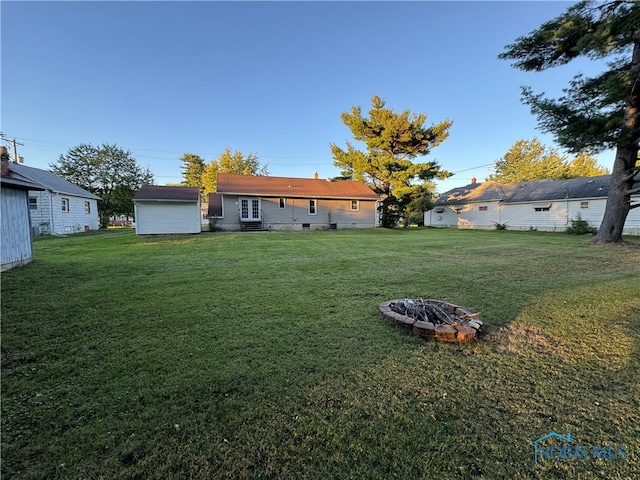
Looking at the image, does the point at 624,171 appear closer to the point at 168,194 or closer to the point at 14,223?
the point at 14,223

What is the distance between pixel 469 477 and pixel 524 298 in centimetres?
400

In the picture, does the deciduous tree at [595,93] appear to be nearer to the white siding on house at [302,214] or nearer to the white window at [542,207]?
the white window at [542,207]

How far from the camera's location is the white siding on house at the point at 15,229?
19.6 feet

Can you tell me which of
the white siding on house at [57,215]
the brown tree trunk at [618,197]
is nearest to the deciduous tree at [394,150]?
the brown tree trunk at [618,197]

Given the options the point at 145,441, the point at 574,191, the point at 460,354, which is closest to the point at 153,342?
the point at 145,441

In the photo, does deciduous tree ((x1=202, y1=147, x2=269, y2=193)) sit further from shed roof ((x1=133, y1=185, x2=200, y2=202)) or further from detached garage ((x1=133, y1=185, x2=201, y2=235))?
detached garage ((x1=133, y1=185, x2=201, y2=235))

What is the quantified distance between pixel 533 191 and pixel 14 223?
30.6 meters

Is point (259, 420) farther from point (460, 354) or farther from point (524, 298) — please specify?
point (524, 298)

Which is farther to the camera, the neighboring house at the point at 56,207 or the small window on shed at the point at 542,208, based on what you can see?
the small window on shed at the point at 542,208

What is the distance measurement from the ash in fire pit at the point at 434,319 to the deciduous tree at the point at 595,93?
11.9 metres

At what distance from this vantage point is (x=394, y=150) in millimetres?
22922

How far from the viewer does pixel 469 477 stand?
145 cm

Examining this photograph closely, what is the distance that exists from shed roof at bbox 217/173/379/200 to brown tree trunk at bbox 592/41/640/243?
1360 centimetres

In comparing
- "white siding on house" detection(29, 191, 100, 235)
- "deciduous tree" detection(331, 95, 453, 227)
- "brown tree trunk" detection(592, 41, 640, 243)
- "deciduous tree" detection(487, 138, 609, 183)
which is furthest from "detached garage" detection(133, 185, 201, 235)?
"deciduous tree" detection(487, 138, 609, 183)
